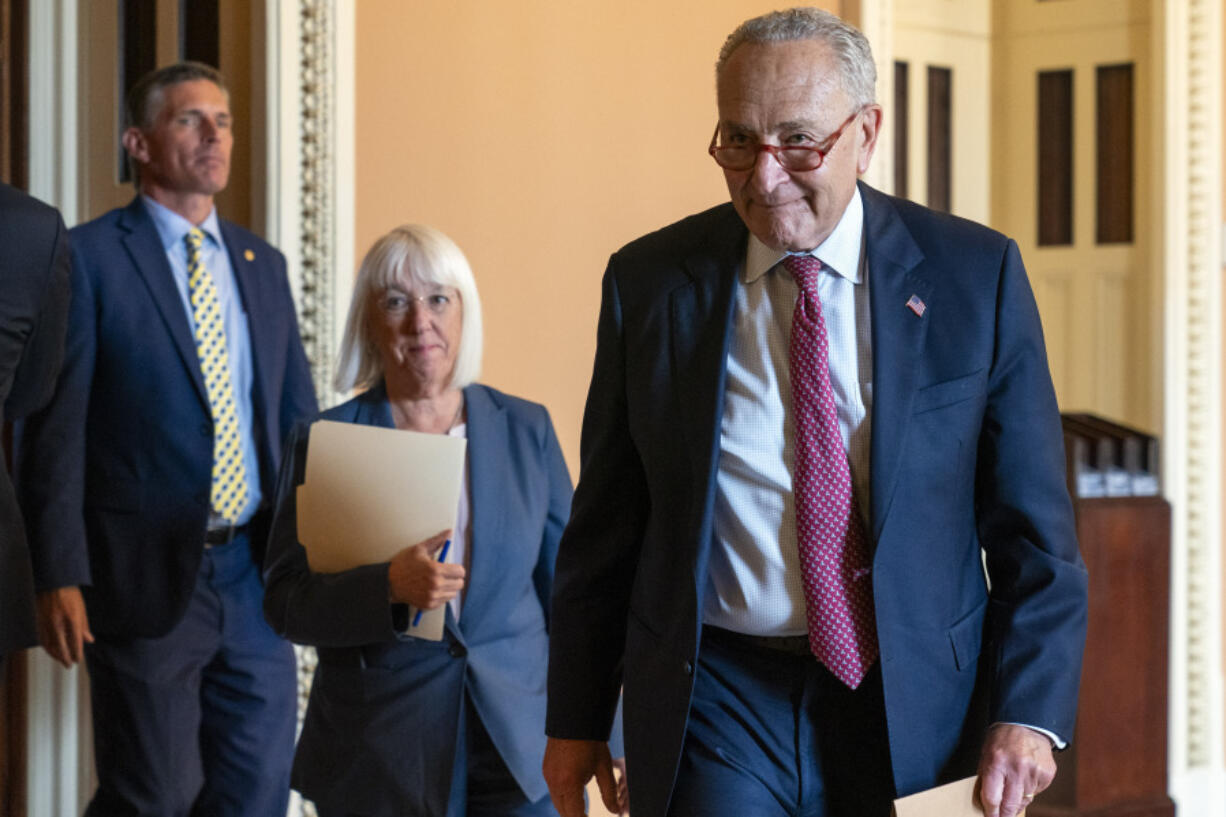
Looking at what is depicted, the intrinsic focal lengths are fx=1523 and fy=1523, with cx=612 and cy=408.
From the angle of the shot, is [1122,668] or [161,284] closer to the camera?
[161,284]

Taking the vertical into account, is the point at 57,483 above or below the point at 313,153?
below

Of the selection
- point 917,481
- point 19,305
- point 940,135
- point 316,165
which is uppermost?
point 940,135

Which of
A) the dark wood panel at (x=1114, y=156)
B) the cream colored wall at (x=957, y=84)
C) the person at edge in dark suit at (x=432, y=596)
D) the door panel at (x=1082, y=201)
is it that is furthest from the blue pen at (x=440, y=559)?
the dark wood panel at (x=1114, y=156)

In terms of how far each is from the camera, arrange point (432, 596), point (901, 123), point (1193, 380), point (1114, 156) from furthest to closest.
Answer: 1. point (1114, 156)
2. point (901, 123)
3. point (1193, 380)
4. point (432, 596)

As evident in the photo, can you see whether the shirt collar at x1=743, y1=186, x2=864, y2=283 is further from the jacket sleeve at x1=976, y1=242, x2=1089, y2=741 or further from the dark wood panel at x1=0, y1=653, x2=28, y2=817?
the dark wood panel at x1=0, y1=653, x2=28, y2=817

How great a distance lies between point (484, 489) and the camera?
2576mm

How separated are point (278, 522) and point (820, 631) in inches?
47.8

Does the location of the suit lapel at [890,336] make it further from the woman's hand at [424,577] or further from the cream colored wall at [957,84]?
the cream colored wall at [957,84]

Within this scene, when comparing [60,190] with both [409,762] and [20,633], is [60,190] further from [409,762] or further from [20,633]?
[409,762]

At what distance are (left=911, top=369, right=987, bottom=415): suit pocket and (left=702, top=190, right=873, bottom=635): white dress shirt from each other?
59 millimetres

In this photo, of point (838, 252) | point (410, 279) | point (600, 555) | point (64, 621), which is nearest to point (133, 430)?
point (64, 621)

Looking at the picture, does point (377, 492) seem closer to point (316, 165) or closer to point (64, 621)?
point (64, 621)

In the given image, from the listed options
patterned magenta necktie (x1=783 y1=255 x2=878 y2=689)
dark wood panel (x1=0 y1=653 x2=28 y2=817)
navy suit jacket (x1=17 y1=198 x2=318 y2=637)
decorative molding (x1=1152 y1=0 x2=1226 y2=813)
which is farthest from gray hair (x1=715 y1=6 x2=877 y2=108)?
decorative molding (x1=1152 y1=0 x2=1226 y2=813)

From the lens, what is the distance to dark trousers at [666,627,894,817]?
5.95ft
